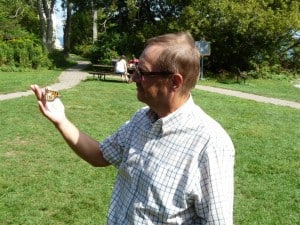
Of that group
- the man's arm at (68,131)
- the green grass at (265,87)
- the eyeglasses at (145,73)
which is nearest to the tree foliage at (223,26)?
the green grass at (265,87)

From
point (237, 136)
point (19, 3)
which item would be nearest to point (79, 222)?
point (237, 136)

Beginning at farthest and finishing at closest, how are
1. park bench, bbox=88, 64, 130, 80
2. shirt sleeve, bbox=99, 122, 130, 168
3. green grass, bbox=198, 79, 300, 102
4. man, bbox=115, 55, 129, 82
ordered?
1. man, bbox=115, 55, 129, 82
2. park bench, bbox=88, 64, 130, 80
3. green grass, bbox=198, 79, 300, 102
4. shirt sleeve, bbox=99, 122, 130, 168

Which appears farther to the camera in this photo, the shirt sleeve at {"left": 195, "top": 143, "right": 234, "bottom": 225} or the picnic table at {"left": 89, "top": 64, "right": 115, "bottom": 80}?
the picnic table at {"left": 89, "top": 64, "right": 115, "bottom": 80}

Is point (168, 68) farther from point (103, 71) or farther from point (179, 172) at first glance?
point (103, 71)

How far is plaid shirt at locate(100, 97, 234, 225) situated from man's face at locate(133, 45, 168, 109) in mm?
95

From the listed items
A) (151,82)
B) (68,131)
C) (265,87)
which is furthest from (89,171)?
(265,87)

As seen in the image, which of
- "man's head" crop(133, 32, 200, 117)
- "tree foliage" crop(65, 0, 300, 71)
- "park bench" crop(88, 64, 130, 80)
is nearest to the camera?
"man's head" crop(133, 32, 200, 117)

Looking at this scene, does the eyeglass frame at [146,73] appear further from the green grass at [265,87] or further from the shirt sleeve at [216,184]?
the green grass at [265,87]

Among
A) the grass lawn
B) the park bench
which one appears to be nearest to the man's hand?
the grass lawn

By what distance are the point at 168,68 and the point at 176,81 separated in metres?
0.07

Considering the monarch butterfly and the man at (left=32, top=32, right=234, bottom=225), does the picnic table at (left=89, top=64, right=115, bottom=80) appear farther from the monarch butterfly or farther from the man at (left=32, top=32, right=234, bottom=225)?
the man at (left=32, top=32, right=234, bottom=225)

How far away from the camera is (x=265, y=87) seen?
21.1 metres

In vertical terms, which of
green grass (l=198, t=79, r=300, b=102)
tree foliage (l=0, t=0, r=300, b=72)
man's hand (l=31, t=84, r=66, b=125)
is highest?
tree foliage (l=0, t=0, r=300, b=72)

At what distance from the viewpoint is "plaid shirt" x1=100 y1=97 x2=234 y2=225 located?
5.89 ft
